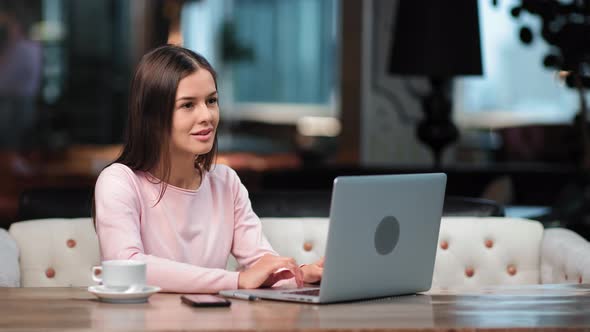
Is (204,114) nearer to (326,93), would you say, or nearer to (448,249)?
(448,249)

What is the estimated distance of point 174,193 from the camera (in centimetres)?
226

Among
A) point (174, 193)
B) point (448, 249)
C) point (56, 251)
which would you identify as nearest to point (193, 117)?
point (174, 193)

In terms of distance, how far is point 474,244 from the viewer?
9.85ft

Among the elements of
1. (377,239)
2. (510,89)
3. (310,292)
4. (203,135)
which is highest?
(203,135)

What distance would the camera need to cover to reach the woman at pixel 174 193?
2043mm

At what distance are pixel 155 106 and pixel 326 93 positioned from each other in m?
9.52

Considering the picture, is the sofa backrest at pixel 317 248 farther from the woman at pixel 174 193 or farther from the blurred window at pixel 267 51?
the blurred window at pixel 267 51

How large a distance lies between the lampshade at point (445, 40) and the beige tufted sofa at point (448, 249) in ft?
4.86

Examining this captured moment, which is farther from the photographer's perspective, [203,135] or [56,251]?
[56,251]

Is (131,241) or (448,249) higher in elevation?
(131,241)

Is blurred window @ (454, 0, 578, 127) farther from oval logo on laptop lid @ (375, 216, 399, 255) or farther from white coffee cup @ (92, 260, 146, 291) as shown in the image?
white coffee cup @ (92, 260, 146, 291)

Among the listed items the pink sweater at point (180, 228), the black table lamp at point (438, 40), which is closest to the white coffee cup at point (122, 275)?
the pink sweater at point (180, 228)

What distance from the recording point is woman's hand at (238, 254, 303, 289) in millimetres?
2025

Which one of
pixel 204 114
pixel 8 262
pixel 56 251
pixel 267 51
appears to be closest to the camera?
→ pixel 204 114
